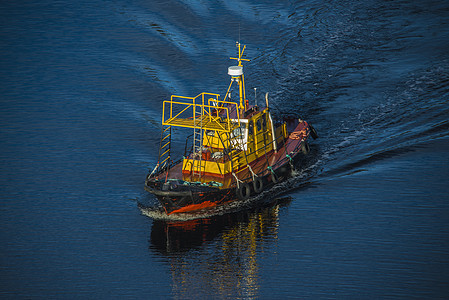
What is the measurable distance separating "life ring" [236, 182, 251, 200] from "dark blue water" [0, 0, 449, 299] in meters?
0.91

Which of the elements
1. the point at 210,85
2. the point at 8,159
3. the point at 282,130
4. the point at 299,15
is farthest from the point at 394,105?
the point at 8,159

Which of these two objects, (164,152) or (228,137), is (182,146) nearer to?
(164,152)

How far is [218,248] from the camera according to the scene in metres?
25.0

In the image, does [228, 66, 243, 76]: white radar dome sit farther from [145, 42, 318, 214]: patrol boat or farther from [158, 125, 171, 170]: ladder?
[158, 125, 171, 170]: ladder

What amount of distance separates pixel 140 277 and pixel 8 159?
12.6 metres

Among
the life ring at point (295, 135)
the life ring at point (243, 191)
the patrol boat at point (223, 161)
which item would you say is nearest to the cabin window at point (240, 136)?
the patrol boat at point (223, 161)

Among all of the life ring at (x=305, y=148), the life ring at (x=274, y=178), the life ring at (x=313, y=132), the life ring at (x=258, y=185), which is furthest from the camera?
the life ring at (x=313, y=132)

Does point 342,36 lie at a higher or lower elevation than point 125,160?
higher

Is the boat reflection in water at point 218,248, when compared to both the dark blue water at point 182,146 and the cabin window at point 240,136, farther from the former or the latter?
the cabin window at point 240,136

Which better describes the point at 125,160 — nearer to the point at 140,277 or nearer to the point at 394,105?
the point at 140,277

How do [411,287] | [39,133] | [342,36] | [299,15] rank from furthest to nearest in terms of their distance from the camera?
[299,15] → [342,36] → [39,133] → [411,287]

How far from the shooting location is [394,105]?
35.3 meters

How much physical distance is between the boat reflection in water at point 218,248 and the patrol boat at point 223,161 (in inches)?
34.1

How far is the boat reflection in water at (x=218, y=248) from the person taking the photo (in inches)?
896
